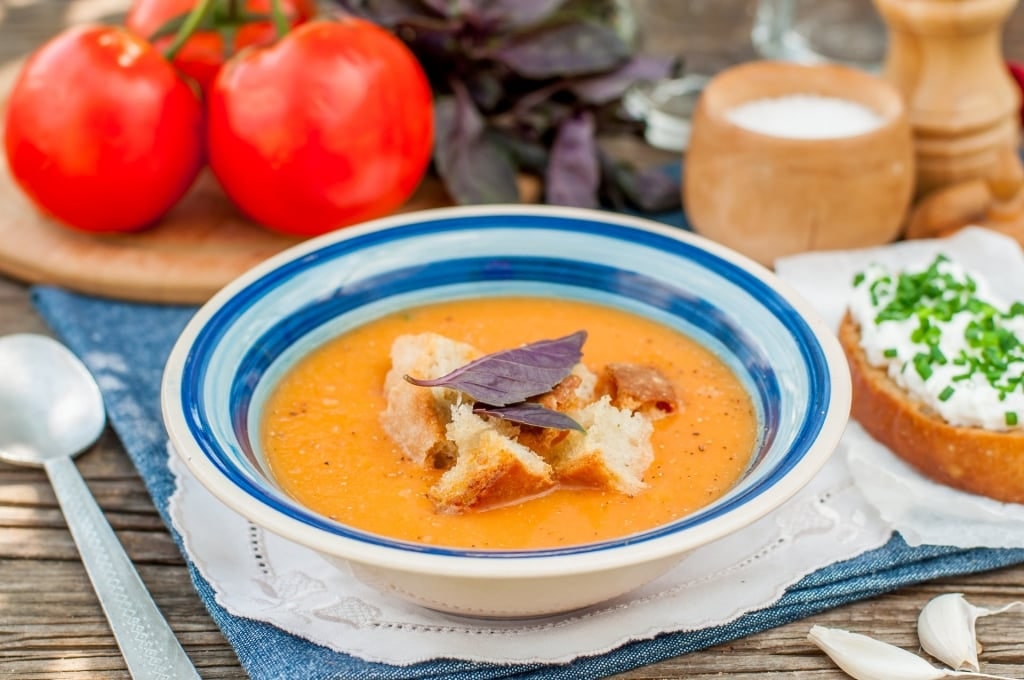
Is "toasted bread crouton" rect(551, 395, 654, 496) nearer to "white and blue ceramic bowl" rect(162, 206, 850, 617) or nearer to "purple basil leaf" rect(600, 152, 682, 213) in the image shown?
"white and blue ceramic bowl" rect(162, 206, 850, 617)

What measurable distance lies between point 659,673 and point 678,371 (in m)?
0.58

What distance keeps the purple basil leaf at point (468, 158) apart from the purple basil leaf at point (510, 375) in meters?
1.15

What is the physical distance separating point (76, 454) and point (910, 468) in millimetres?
1558

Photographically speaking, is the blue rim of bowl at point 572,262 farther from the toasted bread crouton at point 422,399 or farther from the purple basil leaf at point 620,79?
the purple basil leaf at point 620,79

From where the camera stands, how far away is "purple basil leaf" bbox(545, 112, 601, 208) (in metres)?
3.15

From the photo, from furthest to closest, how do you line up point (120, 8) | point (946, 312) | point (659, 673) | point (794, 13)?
point (120, 8) → point (794, 13) → point (946, 312) → point (659, 673)

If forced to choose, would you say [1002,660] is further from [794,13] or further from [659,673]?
[794,13]

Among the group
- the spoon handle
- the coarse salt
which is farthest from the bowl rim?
the coarse salt

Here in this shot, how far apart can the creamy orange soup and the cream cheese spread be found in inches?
14.4

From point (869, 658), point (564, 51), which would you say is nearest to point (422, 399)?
point (869, 658)

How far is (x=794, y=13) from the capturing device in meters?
4.30

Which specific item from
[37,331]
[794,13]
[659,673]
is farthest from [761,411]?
[794,13]

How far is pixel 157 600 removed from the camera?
2.01m

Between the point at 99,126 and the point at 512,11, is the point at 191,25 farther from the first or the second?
the point at 512,11
